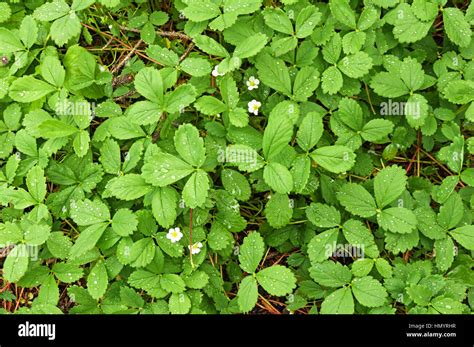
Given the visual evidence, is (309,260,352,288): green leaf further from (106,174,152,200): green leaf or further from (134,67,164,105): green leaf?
(134,67,164,105): green leaf

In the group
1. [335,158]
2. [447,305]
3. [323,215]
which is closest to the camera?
[447,305]

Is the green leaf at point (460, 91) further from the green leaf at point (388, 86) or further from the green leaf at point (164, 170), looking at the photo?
the green leaf at point (164, 170)

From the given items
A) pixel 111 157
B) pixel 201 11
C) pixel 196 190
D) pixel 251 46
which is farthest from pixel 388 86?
pixel 111 157

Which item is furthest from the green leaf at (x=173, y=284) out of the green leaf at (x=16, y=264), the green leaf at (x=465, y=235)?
the green leaf at (x=465, y=235)

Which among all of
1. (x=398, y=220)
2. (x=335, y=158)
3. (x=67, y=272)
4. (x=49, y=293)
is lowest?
(x=49, y=293)

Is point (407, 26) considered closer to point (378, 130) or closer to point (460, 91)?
point (460, 91)

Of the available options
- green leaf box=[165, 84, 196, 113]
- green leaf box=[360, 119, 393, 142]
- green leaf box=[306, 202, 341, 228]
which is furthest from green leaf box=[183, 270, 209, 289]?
green leaf box=[360, 119, 393, 142]
